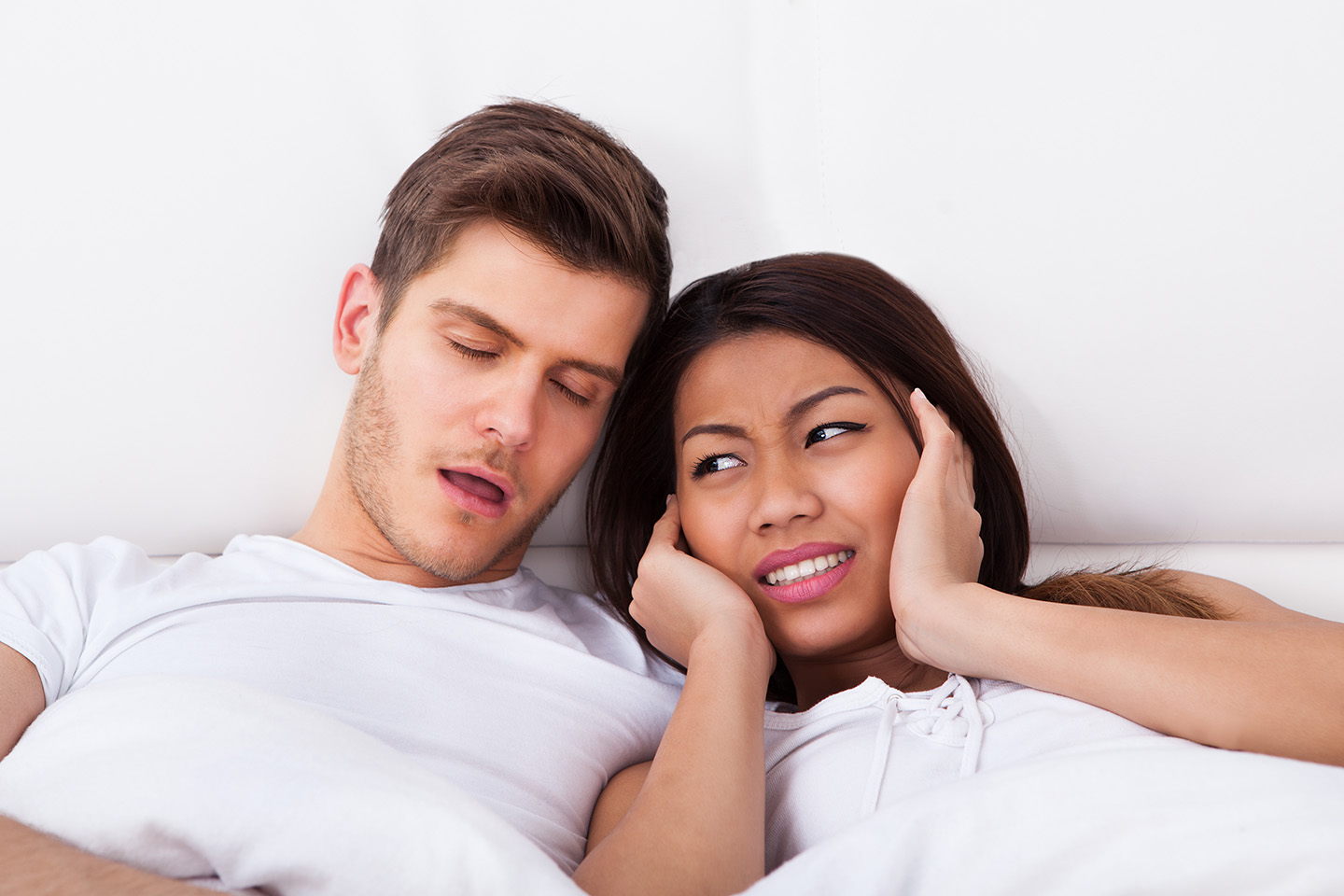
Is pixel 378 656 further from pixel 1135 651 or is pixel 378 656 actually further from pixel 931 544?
pixel 1135 651

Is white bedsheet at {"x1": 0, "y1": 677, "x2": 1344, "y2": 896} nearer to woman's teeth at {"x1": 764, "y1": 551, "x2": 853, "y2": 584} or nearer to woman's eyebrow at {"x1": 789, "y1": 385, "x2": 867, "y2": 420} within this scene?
woman's teeth at {"x1": 764, "y1": 551, "x2": 853, "y2": 584}

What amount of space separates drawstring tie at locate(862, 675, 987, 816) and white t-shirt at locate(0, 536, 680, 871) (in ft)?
1.31

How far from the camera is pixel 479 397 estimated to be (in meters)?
1.32

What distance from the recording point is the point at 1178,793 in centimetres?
81

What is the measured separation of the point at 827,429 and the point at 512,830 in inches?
30.4

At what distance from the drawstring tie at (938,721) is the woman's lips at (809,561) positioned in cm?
18

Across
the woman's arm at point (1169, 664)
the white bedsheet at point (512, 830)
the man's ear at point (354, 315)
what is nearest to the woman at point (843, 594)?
the woman's arm at point (1169, 664)

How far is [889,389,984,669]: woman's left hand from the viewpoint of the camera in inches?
44.9

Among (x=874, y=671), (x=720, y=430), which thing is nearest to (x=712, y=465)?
(x=720, y=430)

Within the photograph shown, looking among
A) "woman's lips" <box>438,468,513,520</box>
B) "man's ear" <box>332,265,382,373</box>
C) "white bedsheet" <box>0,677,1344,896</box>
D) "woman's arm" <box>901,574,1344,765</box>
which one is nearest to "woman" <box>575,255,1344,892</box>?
"woman's arm" <box>901,574,1344,765</box>

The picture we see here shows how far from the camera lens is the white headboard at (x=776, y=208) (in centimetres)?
141

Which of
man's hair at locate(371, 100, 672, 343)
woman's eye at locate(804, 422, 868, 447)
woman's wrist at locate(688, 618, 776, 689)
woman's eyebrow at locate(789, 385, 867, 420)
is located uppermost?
man's hair at locate(371, 100, 672, 343)

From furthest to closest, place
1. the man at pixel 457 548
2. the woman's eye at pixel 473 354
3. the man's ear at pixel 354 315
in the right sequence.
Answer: the man's ear at pixel 354 315, the woman's eye at pixel 473 354, the man at pixel 457 548

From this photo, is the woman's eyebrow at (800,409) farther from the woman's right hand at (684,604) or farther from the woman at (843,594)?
the woman's right hand at (684,604)
